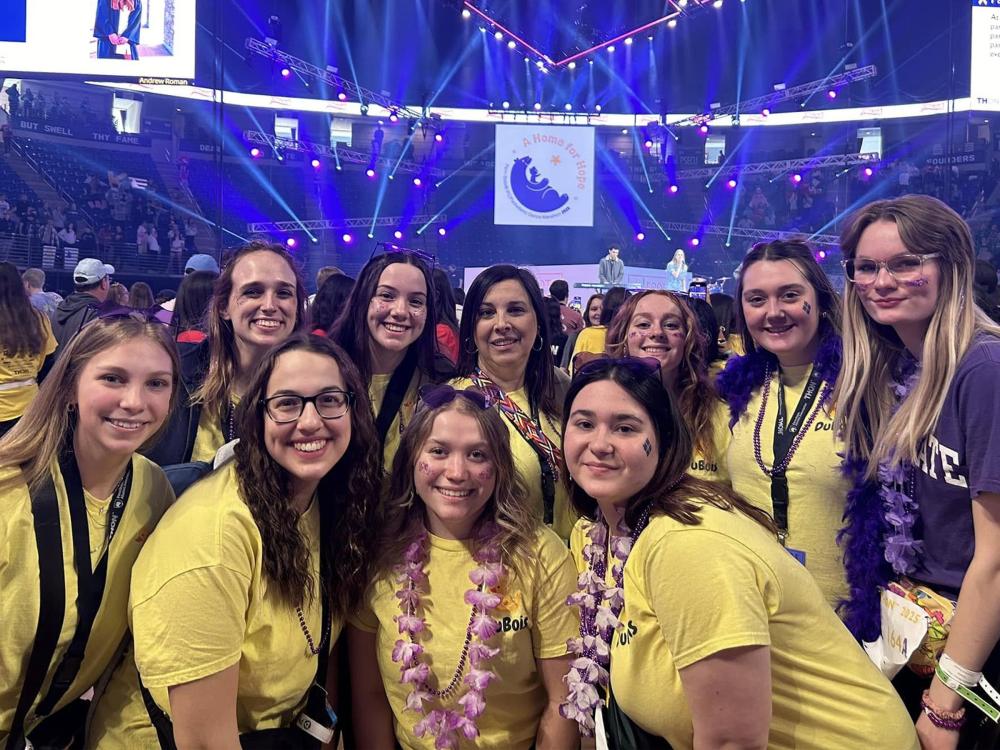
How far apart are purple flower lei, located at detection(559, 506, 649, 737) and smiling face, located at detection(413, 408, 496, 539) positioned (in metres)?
0.29

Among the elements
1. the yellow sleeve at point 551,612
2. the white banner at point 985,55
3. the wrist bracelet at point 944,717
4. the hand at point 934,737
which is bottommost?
the hand at point 934,737

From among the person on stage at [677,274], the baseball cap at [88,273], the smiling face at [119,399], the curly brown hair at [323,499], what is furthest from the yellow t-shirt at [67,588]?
the person on stage at [677,274]

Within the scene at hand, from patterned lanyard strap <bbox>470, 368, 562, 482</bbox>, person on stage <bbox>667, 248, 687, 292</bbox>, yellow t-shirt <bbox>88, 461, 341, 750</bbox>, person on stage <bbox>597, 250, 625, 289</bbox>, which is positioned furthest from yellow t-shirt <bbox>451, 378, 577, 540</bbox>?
person on stage <bbox>667, 248, 687, 292</bbox>

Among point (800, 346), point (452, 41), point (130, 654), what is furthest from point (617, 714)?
point (452, 41)

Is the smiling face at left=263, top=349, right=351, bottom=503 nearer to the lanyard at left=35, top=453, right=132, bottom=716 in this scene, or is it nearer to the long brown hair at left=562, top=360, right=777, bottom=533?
the lanyard at left=35, top=453, right=132, bottom=716

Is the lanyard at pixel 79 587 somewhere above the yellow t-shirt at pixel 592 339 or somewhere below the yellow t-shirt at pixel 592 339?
below

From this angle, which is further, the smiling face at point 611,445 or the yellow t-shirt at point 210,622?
the smiling face at point 611,445

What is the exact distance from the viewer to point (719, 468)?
7.68ft

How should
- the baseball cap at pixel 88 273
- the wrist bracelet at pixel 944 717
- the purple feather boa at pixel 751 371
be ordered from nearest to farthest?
the wrist bracelet at pixel 944 717
the purple feather boa at pixel 751 371
the baseball cap at pixel 88 273

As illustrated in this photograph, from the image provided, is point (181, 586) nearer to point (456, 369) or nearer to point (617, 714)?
point (617, 714)

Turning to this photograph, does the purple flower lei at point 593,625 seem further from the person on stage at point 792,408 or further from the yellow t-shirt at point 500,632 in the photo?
the person on stage at point 792,408

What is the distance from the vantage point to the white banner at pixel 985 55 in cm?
1005

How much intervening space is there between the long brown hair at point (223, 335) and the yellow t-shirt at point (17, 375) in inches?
82.4

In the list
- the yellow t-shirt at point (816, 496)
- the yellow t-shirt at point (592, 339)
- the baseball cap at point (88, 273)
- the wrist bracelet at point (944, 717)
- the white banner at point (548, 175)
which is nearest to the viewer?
the wrist bracelet at point (944, 717)
